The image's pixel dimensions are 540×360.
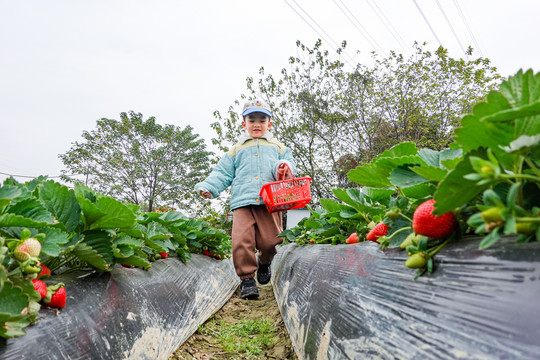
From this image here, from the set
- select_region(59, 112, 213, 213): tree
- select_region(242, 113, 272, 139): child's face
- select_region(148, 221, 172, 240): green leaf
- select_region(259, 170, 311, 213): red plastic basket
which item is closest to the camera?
select_region(148, 221, 172, 240): green leaf

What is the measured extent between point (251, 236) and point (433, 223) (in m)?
2.27

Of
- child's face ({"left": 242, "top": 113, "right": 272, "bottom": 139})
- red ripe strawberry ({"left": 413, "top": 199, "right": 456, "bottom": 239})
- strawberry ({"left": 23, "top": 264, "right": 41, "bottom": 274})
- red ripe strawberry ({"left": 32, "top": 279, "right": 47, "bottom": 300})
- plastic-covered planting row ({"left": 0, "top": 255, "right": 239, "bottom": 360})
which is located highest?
child's face ({"left": 242, "top": 113, "right": 272, "bottom": 139})

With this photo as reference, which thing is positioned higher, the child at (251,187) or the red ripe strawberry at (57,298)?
the child at (251,187)

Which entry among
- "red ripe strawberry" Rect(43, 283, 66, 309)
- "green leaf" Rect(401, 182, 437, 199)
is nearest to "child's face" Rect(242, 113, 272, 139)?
"green leaf" Rect(401, 182, 437, 199)

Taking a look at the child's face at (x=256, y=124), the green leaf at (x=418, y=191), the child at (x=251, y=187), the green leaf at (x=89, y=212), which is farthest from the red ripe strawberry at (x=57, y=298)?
the child's face at (x=256, y=124)

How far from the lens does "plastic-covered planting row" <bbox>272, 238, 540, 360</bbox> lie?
0.48 meters

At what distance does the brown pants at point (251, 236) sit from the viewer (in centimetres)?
281

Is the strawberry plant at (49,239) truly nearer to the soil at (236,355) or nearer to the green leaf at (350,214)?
the soil at (236,355)

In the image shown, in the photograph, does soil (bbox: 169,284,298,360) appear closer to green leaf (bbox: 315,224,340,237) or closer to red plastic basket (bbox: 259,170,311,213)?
green leaf (bbox: 315,224,340,237)

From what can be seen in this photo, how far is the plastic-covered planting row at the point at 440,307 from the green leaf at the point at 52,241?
833mm

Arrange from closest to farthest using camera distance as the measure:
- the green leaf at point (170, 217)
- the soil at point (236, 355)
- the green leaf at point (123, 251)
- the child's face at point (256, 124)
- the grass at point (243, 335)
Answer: the green leaf at point (123, 251) → the soil at point (236, 355) → the grass at point (243, 335) → the green leaf at point (170, 217) → the child's face at point (256, 124)

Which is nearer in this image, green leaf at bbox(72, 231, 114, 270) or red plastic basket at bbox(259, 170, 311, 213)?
green leaf at bbox(72, 231, 114, 270)

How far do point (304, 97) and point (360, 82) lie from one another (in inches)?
61.9

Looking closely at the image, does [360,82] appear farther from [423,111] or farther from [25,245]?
[25,245]
